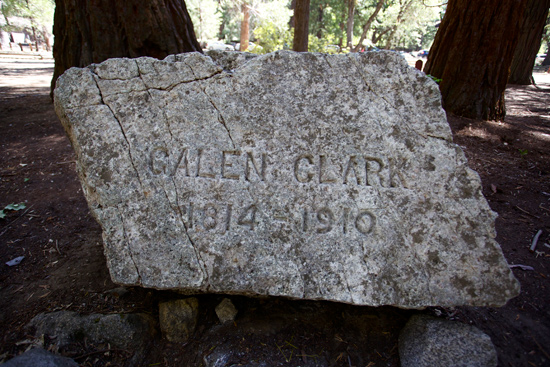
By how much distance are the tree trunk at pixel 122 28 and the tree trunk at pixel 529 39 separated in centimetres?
818

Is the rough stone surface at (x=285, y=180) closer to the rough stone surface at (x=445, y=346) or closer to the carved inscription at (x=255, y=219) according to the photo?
the carved inscription at (x=255, y=219)

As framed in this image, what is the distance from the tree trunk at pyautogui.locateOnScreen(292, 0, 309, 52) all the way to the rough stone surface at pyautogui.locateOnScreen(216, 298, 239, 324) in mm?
6108

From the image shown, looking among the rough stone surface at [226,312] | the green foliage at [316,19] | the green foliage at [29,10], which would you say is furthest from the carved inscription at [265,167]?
the green foliage at [29,10]

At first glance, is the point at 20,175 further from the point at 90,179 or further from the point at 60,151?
the point at 90,179

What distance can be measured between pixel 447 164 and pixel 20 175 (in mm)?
4441

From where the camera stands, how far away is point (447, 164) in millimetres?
1896

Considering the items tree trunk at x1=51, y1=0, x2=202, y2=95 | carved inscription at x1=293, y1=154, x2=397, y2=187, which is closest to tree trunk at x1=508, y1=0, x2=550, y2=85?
tree trunk at x1=51, y1=0, x2=202, y2=95

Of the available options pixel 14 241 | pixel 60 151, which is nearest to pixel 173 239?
pixel 14 241

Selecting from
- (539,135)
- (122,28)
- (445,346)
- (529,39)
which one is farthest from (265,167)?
(529,39)

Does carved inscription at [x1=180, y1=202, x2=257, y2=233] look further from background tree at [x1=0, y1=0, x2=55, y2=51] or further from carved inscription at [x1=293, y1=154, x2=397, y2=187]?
background tree at [x1=0, y1=0, x2=55, y2=51]

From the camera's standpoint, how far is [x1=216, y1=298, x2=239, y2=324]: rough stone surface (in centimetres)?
206

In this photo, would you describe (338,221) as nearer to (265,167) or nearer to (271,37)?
(265,167)

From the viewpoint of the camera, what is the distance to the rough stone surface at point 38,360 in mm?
1576

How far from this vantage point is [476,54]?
14.8ft
